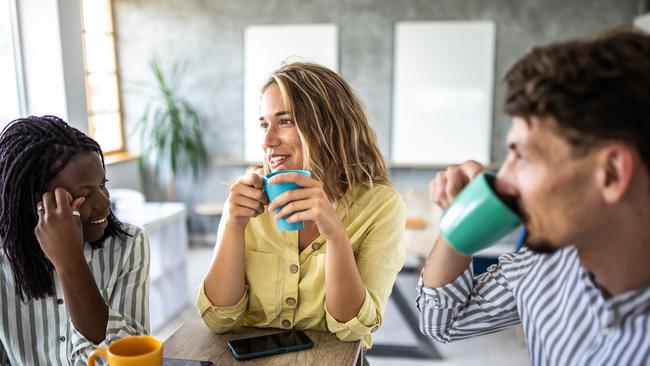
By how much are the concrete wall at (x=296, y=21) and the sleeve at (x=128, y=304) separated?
3.85 m

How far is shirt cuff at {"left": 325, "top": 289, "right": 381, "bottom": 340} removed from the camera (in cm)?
118

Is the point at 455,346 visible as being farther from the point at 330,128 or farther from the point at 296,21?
the point at 296,21

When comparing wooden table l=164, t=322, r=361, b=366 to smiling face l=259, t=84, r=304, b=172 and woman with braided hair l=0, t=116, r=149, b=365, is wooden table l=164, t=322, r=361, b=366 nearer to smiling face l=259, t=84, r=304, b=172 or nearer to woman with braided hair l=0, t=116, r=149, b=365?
woman with braided hair l=0, t=116, r=149, b=365

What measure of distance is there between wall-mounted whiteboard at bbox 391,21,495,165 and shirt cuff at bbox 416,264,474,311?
4006 mm

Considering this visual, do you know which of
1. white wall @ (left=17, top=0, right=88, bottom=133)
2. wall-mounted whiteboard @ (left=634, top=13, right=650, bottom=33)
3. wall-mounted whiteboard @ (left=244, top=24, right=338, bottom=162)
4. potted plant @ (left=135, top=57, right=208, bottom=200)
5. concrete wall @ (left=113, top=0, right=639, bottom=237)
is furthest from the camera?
potted plant @ (left=135, top=57, right=208, bottom=200)

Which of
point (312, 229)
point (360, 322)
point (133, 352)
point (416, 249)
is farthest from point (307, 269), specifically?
point (416, 249)

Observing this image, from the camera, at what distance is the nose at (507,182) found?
2.73ft

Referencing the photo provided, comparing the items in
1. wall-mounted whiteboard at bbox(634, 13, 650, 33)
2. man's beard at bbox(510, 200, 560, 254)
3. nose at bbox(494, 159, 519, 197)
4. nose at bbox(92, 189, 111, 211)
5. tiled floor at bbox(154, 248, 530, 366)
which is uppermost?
wall-mounted whiteboard at bbox(634, 13, 650, 33)

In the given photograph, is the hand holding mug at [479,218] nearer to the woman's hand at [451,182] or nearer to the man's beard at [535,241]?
the man's beard at [535,241]

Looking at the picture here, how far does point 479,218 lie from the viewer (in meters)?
0.82

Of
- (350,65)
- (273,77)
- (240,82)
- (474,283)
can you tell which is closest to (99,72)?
(240,82)

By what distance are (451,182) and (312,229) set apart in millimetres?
499

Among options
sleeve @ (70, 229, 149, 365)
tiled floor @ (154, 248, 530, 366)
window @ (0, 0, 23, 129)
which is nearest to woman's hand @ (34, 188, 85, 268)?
sleeve @ (70, 229, 149, 365)

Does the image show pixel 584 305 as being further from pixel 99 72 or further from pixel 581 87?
pixel 99 72
